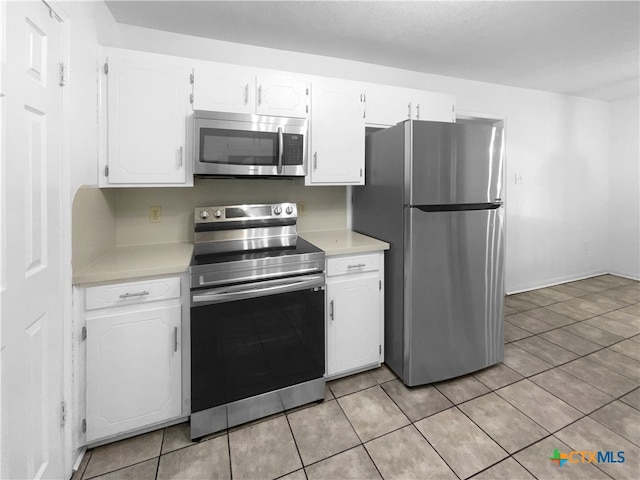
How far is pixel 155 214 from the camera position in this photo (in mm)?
2203

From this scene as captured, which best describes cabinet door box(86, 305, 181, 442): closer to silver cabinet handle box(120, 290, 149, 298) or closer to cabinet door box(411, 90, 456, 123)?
silver cabinet handle box(120, 290, 149, 298)

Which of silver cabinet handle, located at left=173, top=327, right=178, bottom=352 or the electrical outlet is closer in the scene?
silver cabinet handle, located at left=173, top=327, right=178, bottom=352

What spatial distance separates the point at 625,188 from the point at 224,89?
544 cm

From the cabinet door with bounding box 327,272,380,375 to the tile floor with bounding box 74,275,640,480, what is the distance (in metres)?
0.17

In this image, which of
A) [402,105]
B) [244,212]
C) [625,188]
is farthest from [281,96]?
[625,188]

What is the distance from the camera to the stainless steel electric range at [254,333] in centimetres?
159

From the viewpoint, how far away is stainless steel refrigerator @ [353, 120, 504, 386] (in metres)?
1.94

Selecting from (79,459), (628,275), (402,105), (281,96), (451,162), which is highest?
(402,105)

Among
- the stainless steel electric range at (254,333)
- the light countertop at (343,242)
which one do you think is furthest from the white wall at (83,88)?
the light countertop at (343,242)

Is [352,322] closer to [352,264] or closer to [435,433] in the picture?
[352,264]

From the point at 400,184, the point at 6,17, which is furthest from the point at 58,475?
the point at 400,184

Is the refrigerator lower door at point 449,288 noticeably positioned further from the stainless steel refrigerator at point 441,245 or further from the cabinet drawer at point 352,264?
the cabinet drawer at point 352,264

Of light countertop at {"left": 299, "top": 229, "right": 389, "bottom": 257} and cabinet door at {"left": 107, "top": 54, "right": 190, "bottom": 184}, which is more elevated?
cabinet door at {"left": 107, "top": 54, "right": 190, "bottom": 184}

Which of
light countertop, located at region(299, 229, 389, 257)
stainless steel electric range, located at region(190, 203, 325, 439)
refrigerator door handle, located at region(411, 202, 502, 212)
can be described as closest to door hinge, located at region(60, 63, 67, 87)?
stainless steel electric range, located at region(190, 203, 325, 439)
